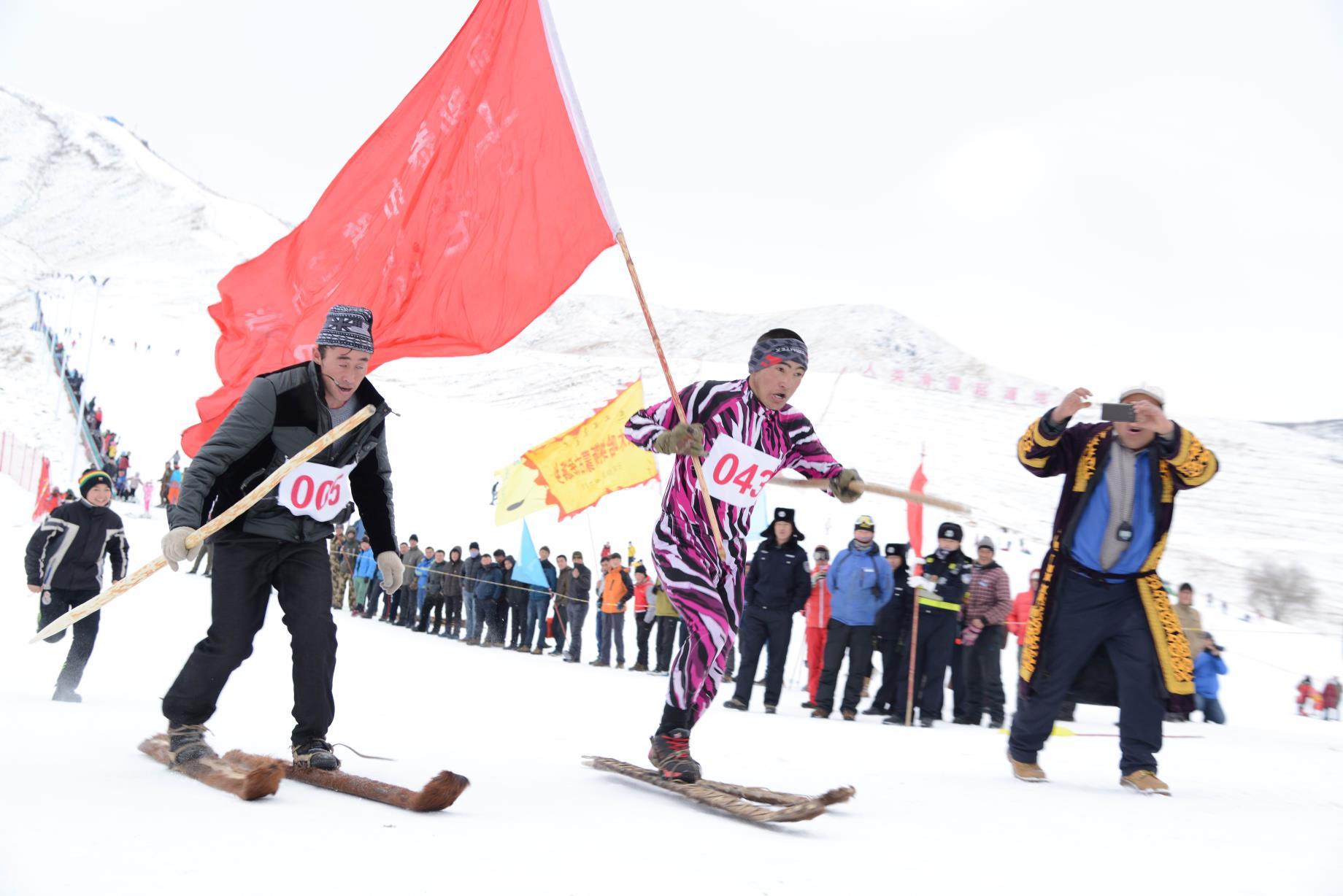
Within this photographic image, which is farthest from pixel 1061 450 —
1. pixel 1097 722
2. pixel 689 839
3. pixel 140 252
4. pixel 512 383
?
pixel 140 252

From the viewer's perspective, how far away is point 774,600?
396 inches

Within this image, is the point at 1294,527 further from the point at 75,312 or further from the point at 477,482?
the point at 75,312

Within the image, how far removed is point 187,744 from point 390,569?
3.29ft

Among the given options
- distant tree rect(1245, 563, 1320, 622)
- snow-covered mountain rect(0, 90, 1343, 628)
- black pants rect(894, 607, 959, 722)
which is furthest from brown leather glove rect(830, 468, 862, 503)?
distant tree rect(1245, 563, 1320, 622)

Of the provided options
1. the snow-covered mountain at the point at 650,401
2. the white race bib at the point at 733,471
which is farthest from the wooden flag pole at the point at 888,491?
the snow-covered mountain at the point at 650,401

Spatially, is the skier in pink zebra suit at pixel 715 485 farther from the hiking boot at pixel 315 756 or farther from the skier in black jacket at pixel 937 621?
the skier in black jacket at pixel 937 621

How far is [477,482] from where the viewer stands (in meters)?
36.4

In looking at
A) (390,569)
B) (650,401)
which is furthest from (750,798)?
(650,401)

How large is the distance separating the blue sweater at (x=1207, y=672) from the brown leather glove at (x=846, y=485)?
8.57m

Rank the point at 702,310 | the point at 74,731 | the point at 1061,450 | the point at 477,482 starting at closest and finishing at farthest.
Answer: the point at 74,731 → the point at 1061,450 → the point at 477,482 → the point at 702,310

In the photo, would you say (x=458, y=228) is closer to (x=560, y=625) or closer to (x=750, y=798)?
(x=750, y=798)

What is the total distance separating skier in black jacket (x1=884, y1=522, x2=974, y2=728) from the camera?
9.94m

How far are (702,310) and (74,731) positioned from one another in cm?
13129

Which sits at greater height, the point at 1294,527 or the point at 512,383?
the point at 512,383
